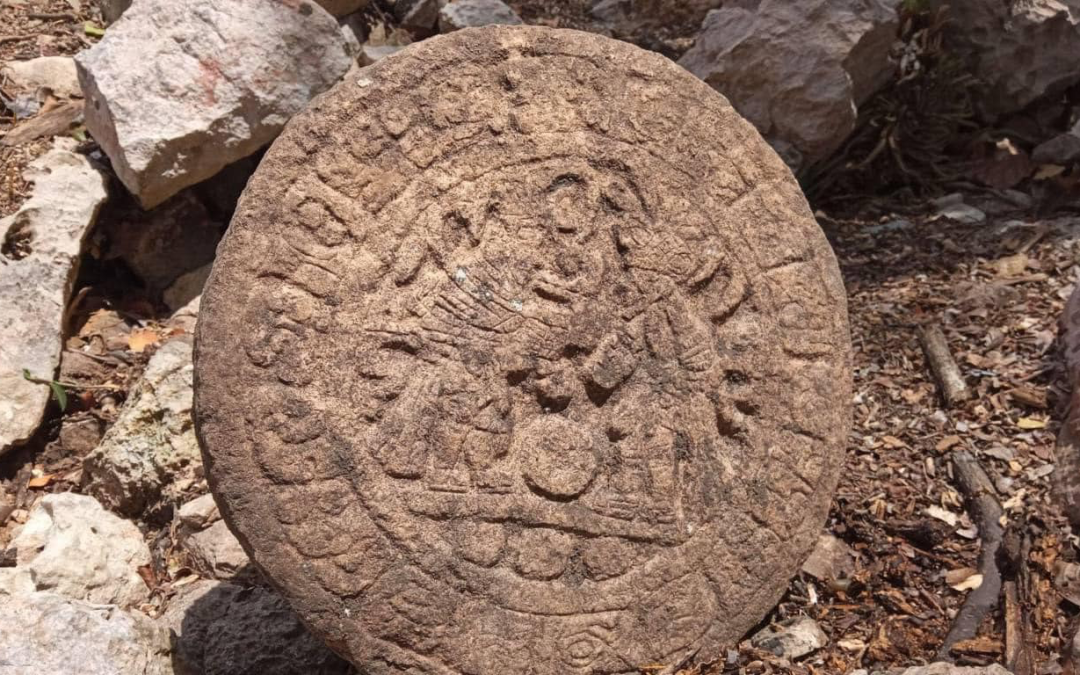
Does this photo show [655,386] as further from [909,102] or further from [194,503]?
[909,102]

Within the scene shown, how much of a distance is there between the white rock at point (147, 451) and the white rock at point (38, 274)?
0.89 feet

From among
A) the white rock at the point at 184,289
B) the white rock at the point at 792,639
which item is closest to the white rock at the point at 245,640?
the white rock at the point at 792,639

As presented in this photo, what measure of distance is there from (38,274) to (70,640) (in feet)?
4.81

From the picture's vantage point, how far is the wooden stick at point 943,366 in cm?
340

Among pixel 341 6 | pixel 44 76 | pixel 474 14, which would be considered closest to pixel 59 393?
pixel 44 76

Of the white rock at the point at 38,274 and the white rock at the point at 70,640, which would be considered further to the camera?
the white rock at the point at 38,274

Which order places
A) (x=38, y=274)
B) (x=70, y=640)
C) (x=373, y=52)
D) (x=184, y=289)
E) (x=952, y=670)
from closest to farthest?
(x=70, y=640) → (x=952, y=670) → (x=38, y=274) → (x=184, y=289) → (x=373, y=52)

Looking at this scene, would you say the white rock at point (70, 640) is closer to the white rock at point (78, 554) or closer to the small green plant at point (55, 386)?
the white rock at point (78, 554)

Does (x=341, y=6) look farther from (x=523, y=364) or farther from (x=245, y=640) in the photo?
(x=245, y=640)

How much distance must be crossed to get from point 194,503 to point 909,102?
11.1ft

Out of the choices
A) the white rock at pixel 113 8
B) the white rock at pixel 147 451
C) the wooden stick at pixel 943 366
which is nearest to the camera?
the white rock at pixel 147 451

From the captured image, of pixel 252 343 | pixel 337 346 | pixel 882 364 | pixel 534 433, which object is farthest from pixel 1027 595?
pixel 252 343

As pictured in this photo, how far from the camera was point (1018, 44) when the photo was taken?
4570mm

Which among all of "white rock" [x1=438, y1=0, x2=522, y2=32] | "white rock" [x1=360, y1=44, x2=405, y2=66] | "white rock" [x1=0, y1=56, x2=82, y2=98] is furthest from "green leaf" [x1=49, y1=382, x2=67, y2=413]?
"white rock" [x1=438, y1=0, x2=522, y2=32]
